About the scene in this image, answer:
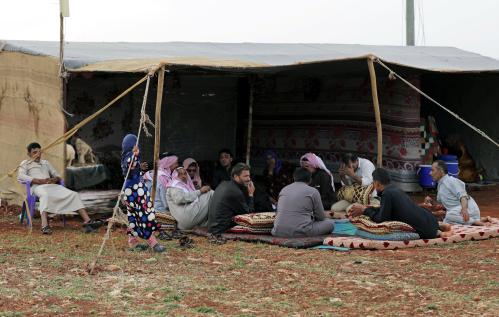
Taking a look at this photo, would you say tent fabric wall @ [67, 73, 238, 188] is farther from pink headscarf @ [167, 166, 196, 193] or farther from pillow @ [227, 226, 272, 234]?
pillow @ [227, 226, 272, 234]

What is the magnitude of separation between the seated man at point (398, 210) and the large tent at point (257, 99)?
216cm

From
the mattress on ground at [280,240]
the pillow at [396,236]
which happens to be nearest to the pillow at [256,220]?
the mattress on ground at [280,240]

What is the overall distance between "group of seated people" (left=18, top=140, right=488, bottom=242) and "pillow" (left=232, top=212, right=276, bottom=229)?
0.14 meters

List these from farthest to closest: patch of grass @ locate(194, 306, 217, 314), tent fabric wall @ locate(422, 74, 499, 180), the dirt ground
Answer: tent fabric wall @ locate(422, 74, 499, 180)
the dirt ground
patch of grass @ locate(194, 306, 217, 314)

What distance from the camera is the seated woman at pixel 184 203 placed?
32.8 ft

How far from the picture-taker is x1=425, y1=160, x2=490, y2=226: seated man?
9.80m

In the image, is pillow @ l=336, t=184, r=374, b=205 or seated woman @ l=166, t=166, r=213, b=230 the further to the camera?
pillow @ l=336, t=184, r=374, b=205

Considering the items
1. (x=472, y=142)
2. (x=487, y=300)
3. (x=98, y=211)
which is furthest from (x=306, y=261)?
(x=472, y=142)

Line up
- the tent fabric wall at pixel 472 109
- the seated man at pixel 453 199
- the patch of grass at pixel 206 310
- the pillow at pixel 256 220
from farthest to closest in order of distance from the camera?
the tent fabric wall at pixel 472 109 < the seated man at pixel 453 199 < the pillow at pixel 256 220 < the patch of grass at pixel 206 310

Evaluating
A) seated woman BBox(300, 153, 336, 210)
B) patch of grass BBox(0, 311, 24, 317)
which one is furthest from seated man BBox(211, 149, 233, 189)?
patch of grass BBox(0, 311, 24, 317)

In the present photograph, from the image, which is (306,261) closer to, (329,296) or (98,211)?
(329,296)

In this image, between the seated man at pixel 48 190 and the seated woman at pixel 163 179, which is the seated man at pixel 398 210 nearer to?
the seated woman at pixel 163 179

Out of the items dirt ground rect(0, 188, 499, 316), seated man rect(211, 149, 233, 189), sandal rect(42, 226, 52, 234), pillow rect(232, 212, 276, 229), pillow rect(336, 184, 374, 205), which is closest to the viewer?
dirt ground rect(0, 188, 499, 316)

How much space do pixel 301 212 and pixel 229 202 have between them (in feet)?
2.69
